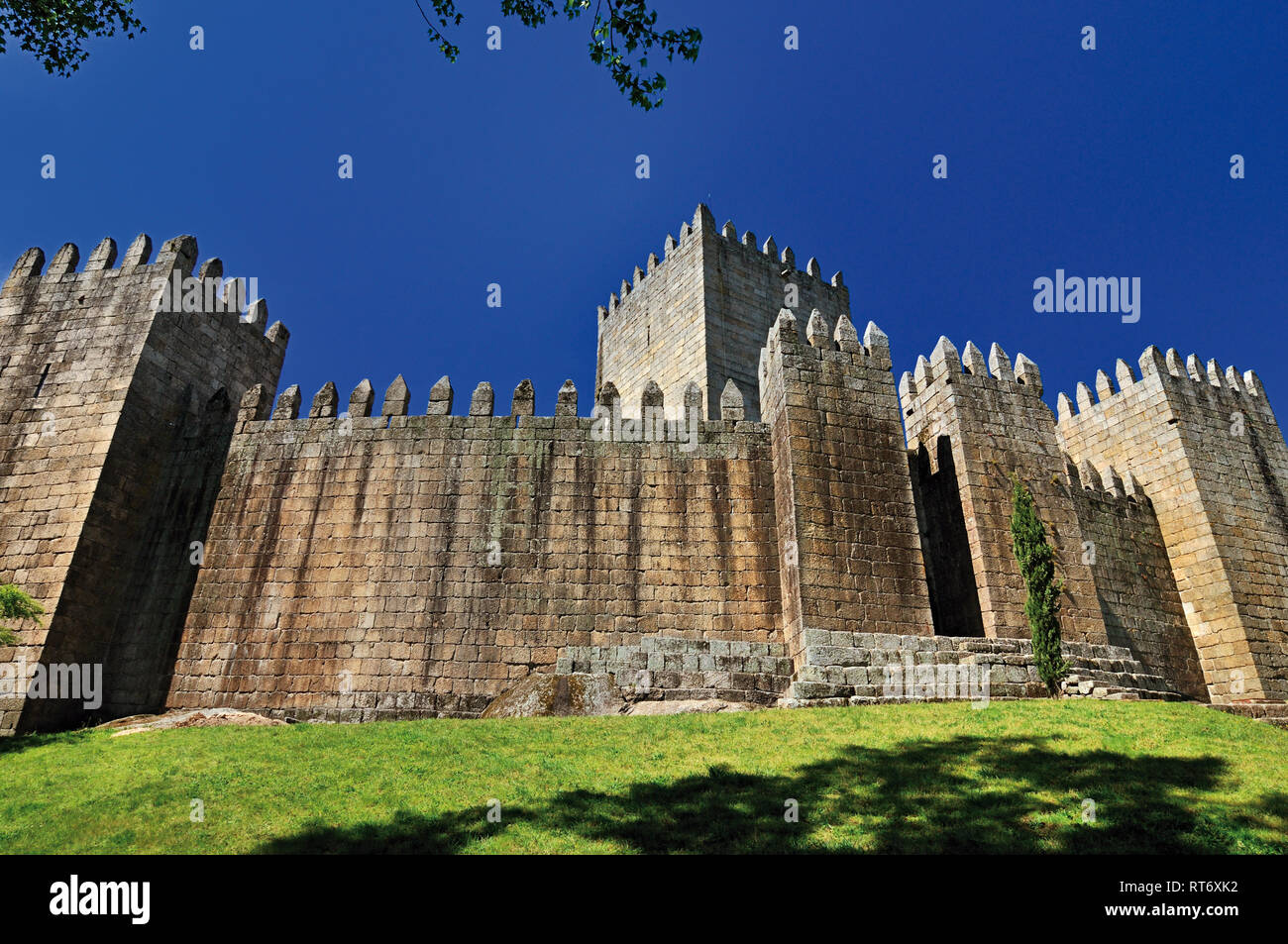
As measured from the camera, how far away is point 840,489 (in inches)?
603

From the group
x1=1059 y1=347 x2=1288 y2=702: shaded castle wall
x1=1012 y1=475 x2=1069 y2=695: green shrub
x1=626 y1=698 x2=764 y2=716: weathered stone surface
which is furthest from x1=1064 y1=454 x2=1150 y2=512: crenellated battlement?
x1=626 y1=698 x2=764 y2=716: weathered stone surface

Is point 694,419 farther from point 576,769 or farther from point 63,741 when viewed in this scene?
point 63,741

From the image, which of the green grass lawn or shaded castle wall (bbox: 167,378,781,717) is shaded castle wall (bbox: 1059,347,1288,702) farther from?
shaded castle wall (bbox: 167,378,781,717)

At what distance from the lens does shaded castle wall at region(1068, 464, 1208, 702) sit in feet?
64.0

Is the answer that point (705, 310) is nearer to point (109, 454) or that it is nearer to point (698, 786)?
point (109, 454)

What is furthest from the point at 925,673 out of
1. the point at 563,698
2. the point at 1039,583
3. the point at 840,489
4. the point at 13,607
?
the point at 13,607

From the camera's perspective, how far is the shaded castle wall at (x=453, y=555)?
15555mm

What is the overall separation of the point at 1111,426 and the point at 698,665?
17658 mm

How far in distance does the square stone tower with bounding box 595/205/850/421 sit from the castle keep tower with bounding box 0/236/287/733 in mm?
12323

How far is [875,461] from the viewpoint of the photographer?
15812 millimetres

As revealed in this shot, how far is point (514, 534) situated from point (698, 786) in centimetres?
896

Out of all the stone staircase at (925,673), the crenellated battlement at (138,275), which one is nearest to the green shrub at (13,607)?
the crenellated battlement at (138,275)
